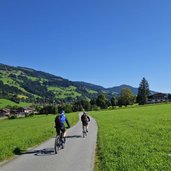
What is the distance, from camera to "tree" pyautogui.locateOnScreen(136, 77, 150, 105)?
519ft

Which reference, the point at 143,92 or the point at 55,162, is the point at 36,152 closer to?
the point at 55,162

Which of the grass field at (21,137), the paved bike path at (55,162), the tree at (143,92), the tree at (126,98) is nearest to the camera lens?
the paved bike path at (55,162)

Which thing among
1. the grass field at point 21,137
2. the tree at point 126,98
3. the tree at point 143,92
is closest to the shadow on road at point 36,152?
the grass field at point 21,137

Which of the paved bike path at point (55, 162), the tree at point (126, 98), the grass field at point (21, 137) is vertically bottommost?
the paved bike path at point (55, 162)

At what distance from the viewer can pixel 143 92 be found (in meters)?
165

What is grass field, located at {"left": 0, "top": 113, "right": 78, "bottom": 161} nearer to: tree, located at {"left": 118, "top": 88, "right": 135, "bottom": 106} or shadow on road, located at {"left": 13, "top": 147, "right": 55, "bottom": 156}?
shadow on road, located at {"left": 13, "top": 147, "right": 55, "bottom": 156}

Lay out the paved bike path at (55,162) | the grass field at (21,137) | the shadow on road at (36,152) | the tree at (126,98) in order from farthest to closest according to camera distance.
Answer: the tree at (126,98)
the grass field at (21,137)
the shadow on road at (36,152)
the paved bike path at (55,162)

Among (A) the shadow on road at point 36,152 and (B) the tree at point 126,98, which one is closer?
(A) the shadow on road at point 36,152

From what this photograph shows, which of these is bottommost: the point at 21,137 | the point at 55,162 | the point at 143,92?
the point at 55,162

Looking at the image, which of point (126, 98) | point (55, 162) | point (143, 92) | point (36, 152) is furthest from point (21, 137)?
point (143, 92)

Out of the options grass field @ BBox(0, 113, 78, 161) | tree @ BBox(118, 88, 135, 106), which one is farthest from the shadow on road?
tree @ BBox(118, 88, 135, 106)

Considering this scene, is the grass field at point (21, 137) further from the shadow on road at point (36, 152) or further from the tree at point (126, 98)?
the tree at point (126, 98)

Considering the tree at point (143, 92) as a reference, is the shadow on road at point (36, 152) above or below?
below

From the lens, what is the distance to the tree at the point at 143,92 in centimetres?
15827
